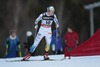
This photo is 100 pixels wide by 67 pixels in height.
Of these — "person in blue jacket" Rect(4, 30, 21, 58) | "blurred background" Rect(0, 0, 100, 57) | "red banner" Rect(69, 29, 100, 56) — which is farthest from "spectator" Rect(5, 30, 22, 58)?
"blurred background" Rect(0, 0, 100, 57)

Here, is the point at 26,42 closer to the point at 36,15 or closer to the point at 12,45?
the point at 12,45

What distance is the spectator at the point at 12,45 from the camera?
16.8 metres

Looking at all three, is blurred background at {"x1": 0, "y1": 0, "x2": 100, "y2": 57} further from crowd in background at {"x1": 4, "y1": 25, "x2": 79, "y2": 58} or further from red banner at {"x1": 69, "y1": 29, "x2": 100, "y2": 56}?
red banner at {"x1": 69, "y1": 29, "x2": 100, "y2": 56}

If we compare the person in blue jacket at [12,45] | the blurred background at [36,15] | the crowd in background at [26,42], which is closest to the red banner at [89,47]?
the crowd in background at [26,42]

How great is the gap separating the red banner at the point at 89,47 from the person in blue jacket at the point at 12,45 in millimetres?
4127

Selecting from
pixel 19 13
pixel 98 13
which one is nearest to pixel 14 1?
pixel 19 13

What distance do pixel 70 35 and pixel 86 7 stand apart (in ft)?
41.8

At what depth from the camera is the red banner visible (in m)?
13.0

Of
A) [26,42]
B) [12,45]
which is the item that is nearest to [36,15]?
[26,42]

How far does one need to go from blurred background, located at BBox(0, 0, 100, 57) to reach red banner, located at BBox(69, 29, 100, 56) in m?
15.2

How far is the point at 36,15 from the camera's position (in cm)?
2941

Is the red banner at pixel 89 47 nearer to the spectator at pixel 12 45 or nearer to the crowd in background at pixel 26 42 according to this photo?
the crowd in background at pixel 26 42

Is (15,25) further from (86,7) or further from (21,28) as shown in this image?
(86,7)

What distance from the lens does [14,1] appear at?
30.4 m
